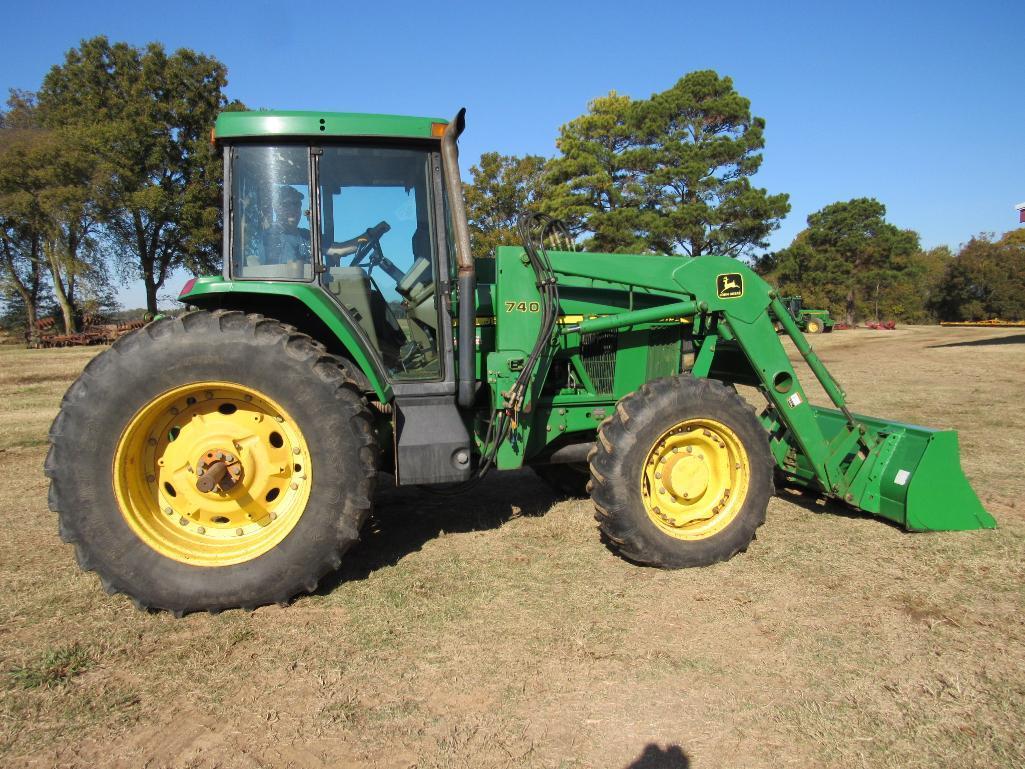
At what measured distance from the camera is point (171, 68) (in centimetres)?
2650

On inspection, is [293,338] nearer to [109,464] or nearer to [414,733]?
[109,464]

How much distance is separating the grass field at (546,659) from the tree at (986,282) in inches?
1794

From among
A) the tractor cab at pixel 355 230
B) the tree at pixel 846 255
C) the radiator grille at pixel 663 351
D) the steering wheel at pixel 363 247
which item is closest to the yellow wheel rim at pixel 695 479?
the radiator grille at pixel 663 351

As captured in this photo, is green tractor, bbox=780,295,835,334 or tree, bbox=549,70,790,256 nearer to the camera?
green tractor, bbox=780,295,835,334

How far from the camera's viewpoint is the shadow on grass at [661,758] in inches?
87.0

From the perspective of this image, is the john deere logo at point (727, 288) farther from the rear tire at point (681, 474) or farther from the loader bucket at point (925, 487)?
the loader bucket at point (925, 487)

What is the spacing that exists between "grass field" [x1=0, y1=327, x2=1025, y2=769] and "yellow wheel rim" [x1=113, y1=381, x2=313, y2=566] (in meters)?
0.38

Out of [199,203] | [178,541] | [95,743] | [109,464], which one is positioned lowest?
[95,743]

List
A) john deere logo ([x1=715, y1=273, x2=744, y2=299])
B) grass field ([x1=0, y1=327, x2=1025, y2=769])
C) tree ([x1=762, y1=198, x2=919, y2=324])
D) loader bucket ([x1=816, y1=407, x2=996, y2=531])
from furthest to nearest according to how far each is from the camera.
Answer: tree ([x1=762, y1=198, x2=919, y2=324]) < john deere logo ([x1=715, y1=273, x2=744, y2=299]) < loader bucket ([x1=816, y1=407, x2=996, y2=531]) < grass field ([x1=0, y1=327, x2=1025, y2=769])

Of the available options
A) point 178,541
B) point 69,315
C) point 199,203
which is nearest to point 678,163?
point 199,203

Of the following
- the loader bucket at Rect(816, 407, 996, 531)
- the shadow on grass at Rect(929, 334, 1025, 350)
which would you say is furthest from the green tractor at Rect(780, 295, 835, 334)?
the shadow on grass at Rect(929, 334, 1025, 350)

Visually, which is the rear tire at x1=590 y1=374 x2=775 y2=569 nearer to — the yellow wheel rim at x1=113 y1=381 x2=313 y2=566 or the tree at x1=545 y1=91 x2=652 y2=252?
the yellow wheel rim at x1=113 y1=381 x2=313 y2=566

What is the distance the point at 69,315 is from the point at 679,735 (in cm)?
3425

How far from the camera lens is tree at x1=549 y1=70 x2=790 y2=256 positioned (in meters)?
28.9
